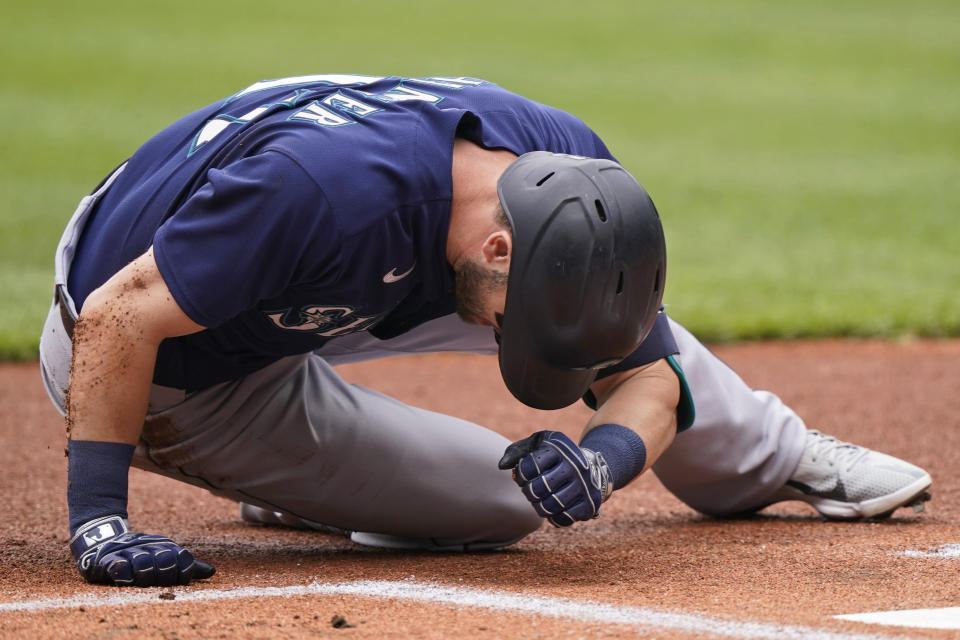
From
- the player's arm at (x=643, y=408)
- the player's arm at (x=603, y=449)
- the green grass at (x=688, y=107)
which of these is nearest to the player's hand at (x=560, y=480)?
the player's arm at (x=603, y=449)

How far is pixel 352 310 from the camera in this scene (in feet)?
8.39

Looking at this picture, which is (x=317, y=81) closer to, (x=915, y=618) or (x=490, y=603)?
(x=490, y=603)

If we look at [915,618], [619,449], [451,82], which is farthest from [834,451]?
[451,82]

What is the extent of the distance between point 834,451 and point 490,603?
1.45 m

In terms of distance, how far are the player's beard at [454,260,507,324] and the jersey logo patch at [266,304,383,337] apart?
201 millimetres

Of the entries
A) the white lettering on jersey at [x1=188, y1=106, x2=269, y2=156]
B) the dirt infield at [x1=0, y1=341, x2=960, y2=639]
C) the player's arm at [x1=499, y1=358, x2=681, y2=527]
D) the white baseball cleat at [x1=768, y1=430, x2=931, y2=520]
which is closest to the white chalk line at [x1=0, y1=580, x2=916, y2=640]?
the dirt infield at [x1=0, y1=341, x2=960, y2=639]

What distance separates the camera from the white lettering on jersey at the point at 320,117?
8.16 ft

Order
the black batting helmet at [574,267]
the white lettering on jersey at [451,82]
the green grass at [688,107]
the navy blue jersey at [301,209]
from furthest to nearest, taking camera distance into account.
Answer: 1. the green grass at [688,107]
2. the white lettering on jersey at [451,82]
3. the black batting helmet at [574,267]
4. the navy blue jersey at [301,209]

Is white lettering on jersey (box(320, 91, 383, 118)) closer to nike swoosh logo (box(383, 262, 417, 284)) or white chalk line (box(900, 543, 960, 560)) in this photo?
nike swoosh logo (box(383, 262, 417, 284))

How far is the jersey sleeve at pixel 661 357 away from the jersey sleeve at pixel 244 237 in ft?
2.76

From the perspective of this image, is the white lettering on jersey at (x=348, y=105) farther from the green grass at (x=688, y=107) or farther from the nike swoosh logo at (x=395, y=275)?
the green grass at (x=688, y=107)

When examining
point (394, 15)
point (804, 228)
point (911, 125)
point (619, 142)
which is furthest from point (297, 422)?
point (394, 15)

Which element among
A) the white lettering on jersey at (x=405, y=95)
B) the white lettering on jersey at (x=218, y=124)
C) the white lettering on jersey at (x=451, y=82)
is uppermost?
the white lettering on jersey at (x=451, y=82)

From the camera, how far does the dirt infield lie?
227 centimetres
